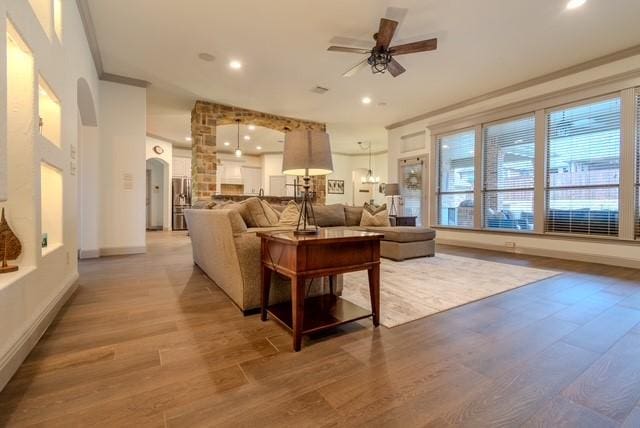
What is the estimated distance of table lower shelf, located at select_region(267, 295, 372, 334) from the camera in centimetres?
179

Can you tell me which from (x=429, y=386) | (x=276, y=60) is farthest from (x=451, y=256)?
(x=276, y=60)

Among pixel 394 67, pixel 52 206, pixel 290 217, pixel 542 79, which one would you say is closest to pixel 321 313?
pixel 290 217

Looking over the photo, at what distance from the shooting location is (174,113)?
6543mm

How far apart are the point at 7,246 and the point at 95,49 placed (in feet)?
11.2

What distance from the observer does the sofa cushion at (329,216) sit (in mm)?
5246

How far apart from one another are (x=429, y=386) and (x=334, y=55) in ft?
13.1

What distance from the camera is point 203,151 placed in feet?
19.0

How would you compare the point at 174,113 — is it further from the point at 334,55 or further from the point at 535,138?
the point at 535,138

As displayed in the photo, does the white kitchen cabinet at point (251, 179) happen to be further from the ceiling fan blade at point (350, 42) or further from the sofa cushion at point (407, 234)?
the ceiling fan blade at point (350, 42)

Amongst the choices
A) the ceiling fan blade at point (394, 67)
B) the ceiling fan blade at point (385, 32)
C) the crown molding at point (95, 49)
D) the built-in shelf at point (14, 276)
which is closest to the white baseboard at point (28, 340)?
the built-in shelf at point (14, 276)

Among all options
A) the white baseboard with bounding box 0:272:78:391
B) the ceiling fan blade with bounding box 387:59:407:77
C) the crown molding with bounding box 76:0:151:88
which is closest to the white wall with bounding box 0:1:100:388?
the white baseboard with bounding box 0:272:78:391

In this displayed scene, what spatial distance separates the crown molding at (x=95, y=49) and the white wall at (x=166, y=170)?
13.9ft

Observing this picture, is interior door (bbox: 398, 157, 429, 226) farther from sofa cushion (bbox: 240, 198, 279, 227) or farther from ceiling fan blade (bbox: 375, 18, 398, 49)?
sofa cushion (bbox: 240, 198, 279, 227)

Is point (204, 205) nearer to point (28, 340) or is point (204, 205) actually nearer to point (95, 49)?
point (95, 49)
